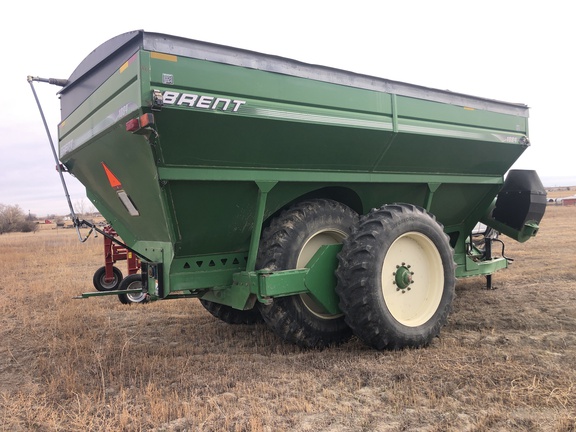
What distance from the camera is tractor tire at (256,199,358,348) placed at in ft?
14.2

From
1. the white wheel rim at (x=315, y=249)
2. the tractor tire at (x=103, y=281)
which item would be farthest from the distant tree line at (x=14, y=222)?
the white wheel rim at (x=315, y=249)

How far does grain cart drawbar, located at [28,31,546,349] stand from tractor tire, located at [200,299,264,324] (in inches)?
1.0

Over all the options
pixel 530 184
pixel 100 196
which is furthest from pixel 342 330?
pixel 530 184

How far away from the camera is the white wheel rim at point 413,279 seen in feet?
15.0

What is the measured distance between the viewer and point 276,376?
3752 millimetres

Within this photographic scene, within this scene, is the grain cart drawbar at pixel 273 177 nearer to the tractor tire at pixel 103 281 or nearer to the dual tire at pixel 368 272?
the dual tire at pixel 368 272

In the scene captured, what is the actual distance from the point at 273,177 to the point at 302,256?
0.86 m

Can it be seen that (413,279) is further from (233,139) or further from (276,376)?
(233,139)

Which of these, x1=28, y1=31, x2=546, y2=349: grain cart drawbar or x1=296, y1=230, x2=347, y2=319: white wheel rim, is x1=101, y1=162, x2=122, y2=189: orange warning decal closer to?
x1=28, y1=31, x2=546, y2=349: grain cart drawbar

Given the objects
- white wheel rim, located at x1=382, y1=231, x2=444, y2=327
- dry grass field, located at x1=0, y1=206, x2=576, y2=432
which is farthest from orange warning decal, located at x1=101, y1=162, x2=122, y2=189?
white wheel rim, located at x1=382, y1=231, x2=444, y2=327

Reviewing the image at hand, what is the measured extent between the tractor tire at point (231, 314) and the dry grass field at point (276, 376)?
0.50 feet

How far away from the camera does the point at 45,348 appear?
491 centimetres

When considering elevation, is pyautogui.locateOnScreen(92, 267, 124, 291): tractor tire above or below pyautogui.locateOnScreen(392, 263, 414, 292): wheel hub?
below

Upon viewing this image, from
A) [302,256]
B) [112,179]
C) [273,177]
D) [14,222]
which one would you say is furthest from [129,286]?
[14,222]
